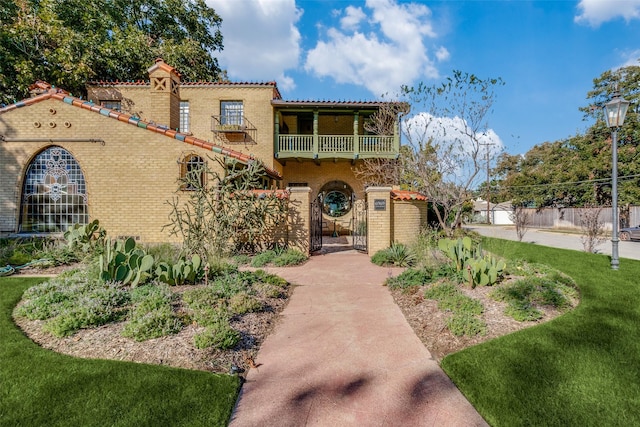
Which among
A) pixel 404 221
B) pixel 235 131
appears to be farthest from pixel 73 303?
pixel 235 131

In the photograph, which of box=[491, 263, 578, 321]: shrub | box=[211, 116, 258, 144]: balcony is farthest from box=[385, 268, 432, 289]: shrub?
box=[211, 116, 258, 144]: balcony

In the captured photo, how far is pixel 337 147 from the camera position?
58.3 ft

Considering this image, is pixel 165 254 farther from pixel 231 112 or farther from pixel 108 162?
pixel 231 112

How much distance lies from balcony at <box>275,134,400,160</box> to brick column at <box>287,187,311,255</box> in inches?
267

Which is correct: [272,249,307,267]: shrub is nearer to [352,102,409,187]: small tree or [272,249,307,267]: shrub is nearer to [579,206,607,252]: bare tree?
[352,102,409,187]: small tree

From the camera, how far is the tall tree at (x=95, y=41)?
15297 millimetres

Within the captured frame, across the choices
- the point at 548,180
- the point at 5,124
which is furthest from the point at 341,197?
the point at 548,180

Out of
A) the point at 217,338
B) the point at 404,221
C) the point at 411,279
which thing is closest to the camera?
the point at 217,338

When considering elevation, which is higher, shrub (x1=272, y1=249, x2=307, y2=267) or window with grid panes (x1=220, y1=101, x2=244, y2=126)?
window with grid panes (x1=220, y1=101, x2=244, y2=126)

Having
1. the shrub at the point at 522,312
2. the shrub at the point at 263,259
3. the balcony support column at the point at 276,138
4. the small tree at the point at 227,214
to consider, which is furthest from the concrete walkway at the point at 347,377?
the balcony support column at the point at 276,138

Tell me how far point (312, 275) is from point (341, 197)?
11485 mm

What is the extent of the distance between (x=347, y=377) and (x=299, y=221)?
26.3 feet

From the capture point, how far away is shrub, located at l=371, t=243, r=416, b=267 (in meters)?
9.44

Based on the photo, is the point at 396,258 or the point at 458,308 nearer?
the point at 458,308
